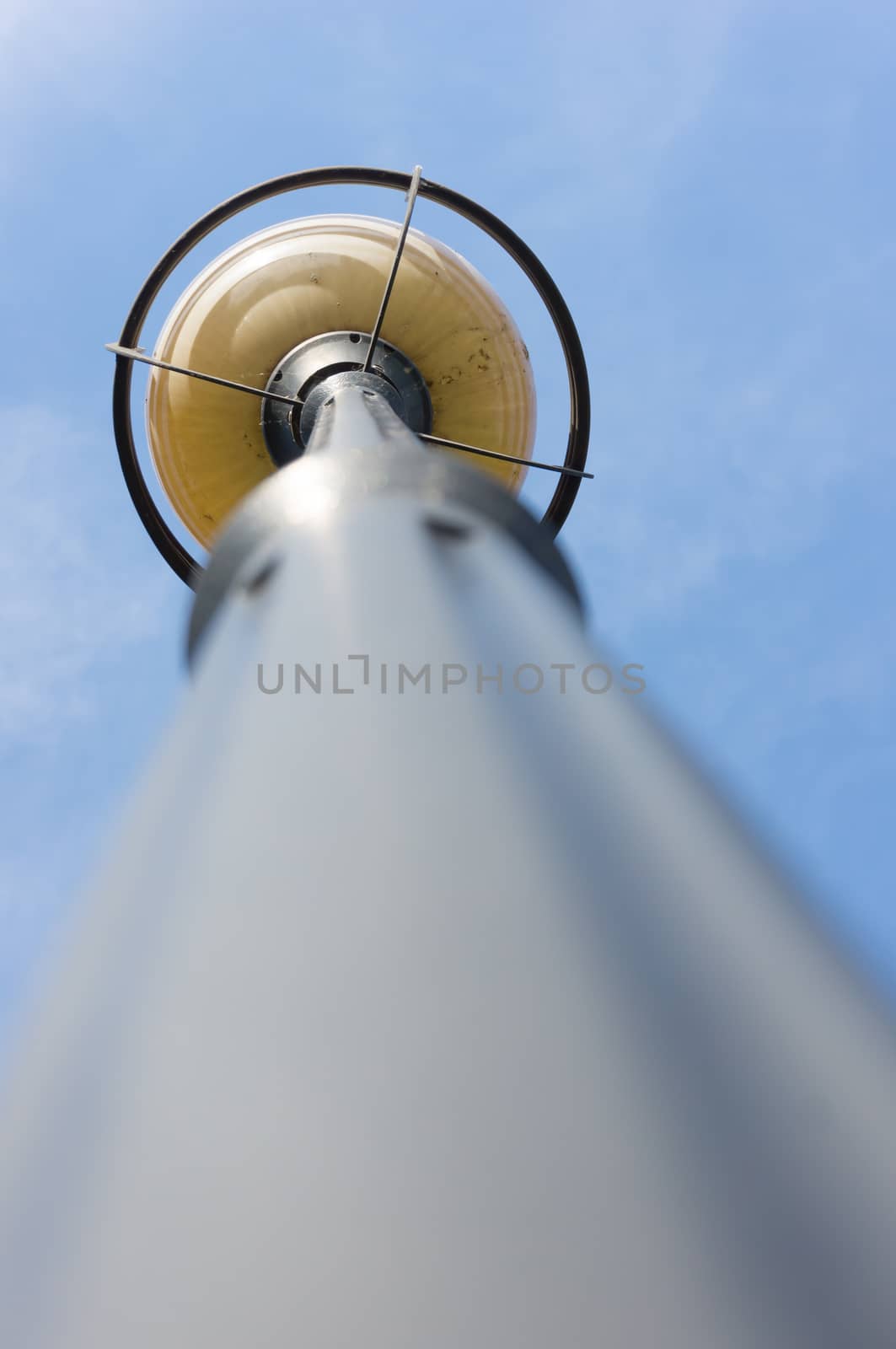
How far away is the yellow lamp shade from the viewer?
32.4 ft

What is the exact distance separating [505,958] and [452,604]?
1247 mm

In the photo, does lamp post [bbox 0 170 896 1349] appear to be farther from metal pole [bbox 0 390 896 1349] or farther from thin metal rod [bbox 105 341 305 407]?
thin metal rod [bbox 105 341 305 407]

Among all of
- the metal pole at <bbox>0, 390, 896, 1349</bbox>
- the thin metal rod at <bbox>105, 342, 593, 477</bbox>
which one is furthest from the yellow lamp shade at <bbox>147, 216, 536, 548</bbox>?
the metal pole at <bbox>0, 390, 896, 1349</bbox>

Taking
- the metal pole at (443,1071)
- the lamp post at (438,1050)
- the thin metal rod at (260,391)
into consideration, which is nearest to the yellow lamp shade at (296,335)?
the thin metal rod at (260,391)

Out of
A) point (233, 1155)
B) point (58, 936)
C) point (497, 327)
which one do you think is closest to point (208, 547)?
point (497, 327)

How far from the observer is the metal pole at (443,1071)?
120 cm

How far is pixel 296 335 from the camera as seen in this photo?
32.0 feet

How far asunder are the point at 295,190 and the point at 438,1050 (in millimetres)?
9479

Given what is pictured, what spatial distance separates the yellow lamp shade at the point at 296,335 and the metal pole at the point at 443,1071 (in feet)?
27.2

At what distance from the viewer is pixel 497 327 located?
34.8 feet

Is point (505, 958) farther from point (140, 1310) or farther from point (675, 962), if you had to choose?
point (140, 1310)

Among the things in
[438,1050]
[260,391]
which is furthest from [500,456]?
[438,1050]

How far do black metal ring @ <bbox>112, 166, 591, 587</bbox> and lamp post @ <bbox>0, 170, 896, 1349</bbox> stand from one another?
7684 mm

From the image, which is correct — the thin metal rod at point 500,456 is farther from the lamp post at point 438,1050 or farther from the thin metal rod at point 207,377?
the lamp post at point 438,1050
